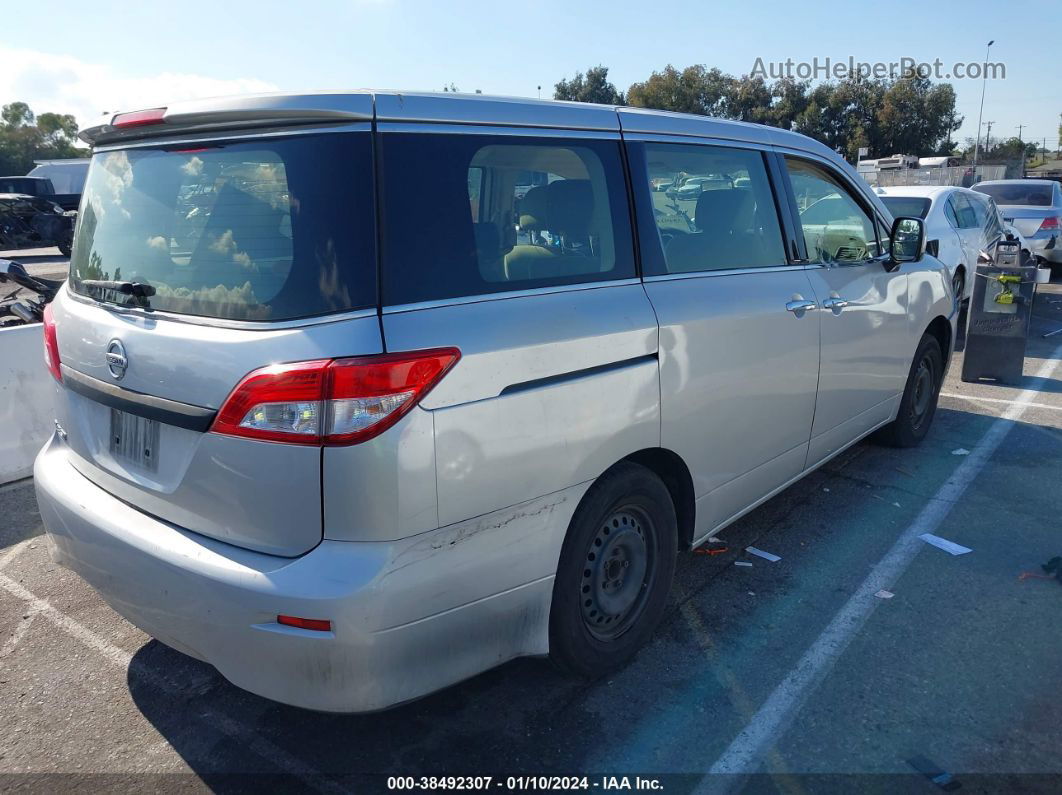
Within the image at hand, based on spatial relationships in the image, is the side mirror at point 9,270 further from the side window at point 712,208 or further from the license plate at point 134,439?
the side window at point 712,208

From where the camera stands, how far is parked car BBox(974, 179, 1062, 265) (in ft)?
48.2

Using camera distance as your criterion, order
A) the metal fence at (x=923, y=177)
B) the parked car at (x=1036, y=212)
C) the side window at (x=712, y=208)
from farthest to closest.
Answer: the metal fence at (x=923, y=177) → the parked car at (x=1036, y=212) → the side window at (x=712, y=208)

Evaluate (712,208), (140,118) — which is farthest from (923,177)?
(140,118)

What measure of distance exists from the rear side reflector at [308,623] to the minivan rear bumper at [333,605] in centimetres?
1

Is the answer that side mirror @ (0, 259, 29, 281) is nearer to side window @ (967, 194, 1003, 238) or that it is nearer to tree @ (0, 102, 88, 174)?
side window @ (967, 194, 1003, 238)

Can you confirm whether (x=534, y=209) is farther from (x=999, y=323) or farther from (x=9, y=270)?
(x=9, y=270)

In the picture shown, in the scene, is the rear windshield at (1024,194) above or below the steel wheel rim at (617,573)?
above

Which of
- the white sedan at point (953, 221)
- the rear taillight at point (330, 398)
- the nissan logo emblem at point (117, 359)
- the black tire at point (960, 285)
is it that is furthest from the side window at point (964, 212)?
the nissan logo emblem at point (117, 359)

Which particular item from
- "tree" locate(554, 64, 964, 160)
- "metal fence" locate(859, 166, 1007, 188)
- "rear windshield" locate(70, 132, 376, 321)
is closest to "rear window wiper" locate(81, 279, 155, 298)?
"rear windshield" locate(70, 132, 376, 321)

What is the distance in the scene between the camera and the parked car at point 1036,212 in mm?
14688

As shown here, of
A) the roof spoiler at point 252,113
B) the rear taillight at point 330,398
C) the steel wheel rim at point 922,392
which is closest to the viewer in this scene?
the rear taillight at point 330,398

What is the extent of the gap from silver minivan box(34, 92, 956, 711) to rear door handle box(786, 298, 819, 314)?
0.39 meters

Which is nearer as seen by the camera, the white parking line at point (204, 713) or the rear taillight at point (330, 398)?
the rear taillight at point (330, 398)

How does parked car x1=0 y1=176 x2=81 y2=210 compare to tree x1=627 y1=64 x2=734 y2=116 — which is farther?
tree x1=627 y1=64 x2=734 y2=116
